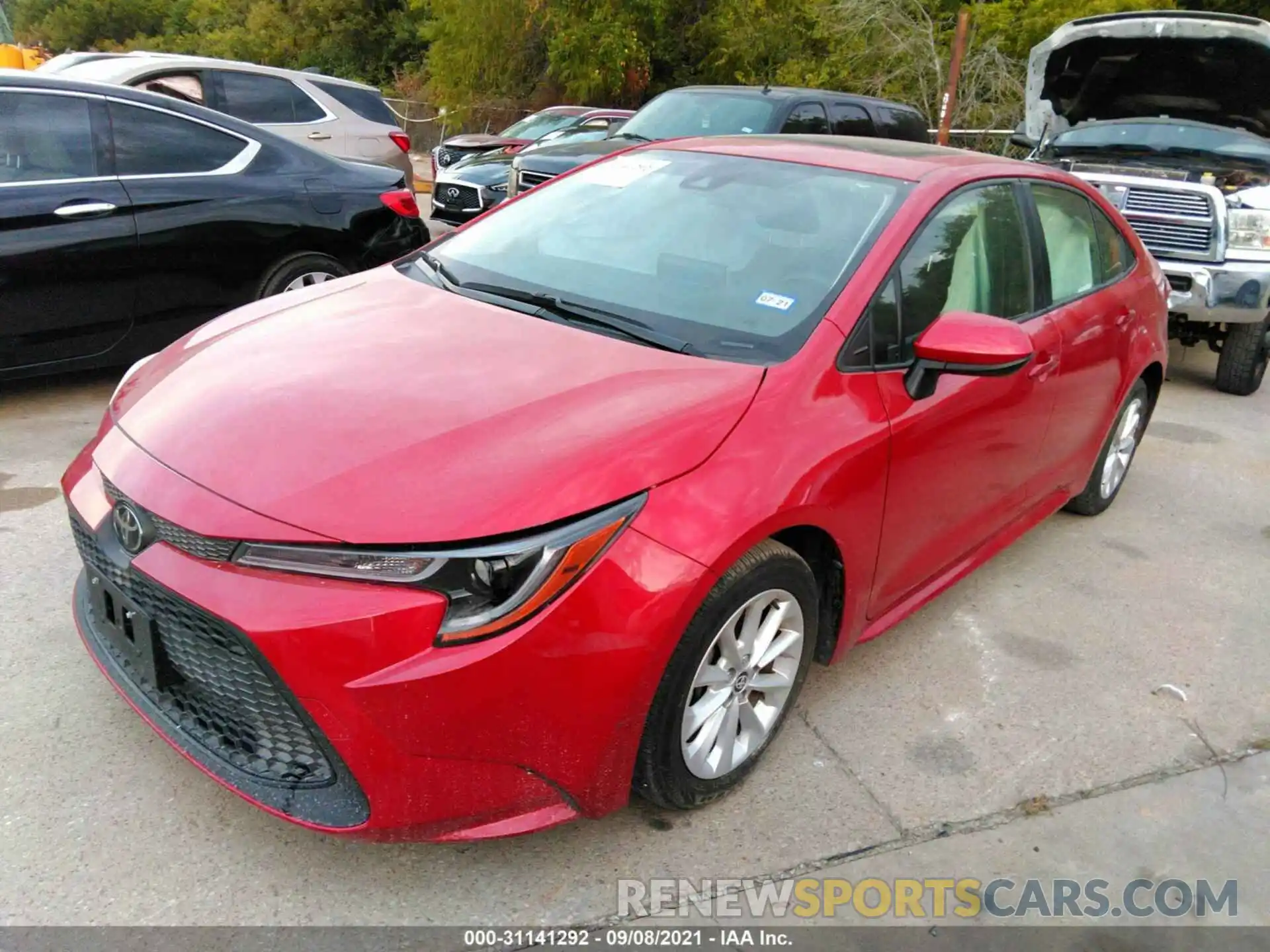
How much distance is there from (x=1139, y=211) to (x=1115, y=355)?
136 inches

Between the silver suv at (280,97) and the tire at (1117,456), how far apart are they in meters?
5.82

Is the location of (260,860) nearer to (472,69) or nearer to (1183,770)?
(1183,770)

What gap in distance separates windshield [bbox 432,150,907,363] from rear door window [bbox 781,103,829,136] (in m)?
5.56

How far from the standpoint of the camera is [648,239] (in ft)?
10.3

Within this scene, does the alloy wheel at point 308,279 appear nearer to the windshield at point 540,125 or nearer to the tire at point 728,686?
the tire at point 728,686

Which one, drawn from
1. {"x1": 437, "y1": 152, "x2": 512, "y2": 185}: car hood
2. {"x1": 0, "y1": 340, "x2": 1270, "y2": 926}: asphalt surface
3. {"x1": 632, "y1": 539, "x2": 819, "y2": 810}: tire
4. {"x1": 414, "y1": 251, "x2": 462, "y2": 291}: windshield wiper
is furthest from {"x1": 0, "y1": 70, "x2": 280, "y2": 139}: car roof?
{"x1": 437, "y1": 152, "x2": 512, "y2": 185}: car hood

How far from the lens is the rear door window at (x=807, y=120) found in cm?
866

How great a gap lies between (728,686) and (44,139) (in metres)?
4.18

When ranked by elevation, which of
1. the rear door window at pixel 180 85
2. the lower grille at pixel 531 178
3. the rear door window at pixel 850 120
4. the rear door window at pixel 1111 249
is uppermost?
the rear door window at pixel 180 85

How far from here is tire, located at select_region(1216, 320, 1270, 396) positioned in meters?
6.95

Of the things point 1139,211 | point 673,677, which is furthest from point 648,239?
point 1139,211

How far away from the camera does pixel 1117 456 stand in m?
4.70

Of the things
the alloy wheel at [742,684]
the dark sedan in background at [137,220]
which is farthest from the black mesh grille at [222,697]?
the dark sedan in background at [137,220]

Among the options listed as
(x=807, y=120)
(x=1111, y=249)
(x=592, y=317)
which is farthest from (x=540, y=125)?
(x=592, y=317)
